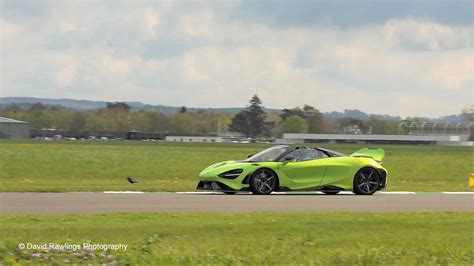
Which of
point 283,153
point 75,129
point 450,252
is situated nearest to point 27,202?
point 283,153

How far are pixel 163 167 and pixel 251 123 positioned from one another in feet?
28.3

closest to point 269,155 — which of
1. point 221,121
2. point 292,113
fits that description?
point 292,113

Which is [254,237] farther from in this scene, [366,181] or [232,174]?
[366,181]

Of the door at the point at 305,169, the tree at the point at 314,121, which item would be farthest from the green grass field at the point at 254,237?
the tree at the point at 314,121

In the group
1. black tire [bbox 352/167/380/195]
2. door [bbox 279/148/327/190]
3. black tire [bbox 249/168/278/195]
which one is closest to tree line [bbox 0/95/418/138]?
door [bbox 279/148/327/190]

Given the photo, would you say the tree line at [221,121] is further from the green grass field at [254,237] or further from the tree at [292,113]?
the green grass field at [254,237]

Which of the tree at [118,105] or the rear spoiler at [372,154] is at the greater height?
the tree at [118,105]

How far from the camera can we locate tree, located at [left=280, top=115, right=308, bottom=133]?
21.7 meters

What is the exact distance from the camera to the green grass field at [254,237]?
8258 millimetres

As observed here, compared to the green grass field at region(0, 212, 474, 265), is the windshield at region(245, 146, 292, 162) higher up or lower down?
higher up

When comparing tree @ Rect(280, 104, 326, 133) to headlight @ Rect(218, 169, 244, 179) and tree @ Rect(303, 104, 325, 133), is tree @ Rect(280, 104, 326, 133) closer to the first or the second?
tree @ Rect(303, 104, 325, 133)

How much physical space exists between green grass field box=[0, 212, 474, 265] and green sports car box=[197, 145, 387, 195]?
160 inches

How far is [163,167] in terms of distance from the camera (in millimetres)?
32844

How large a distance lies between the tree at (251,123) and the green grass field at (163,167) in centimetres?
60
